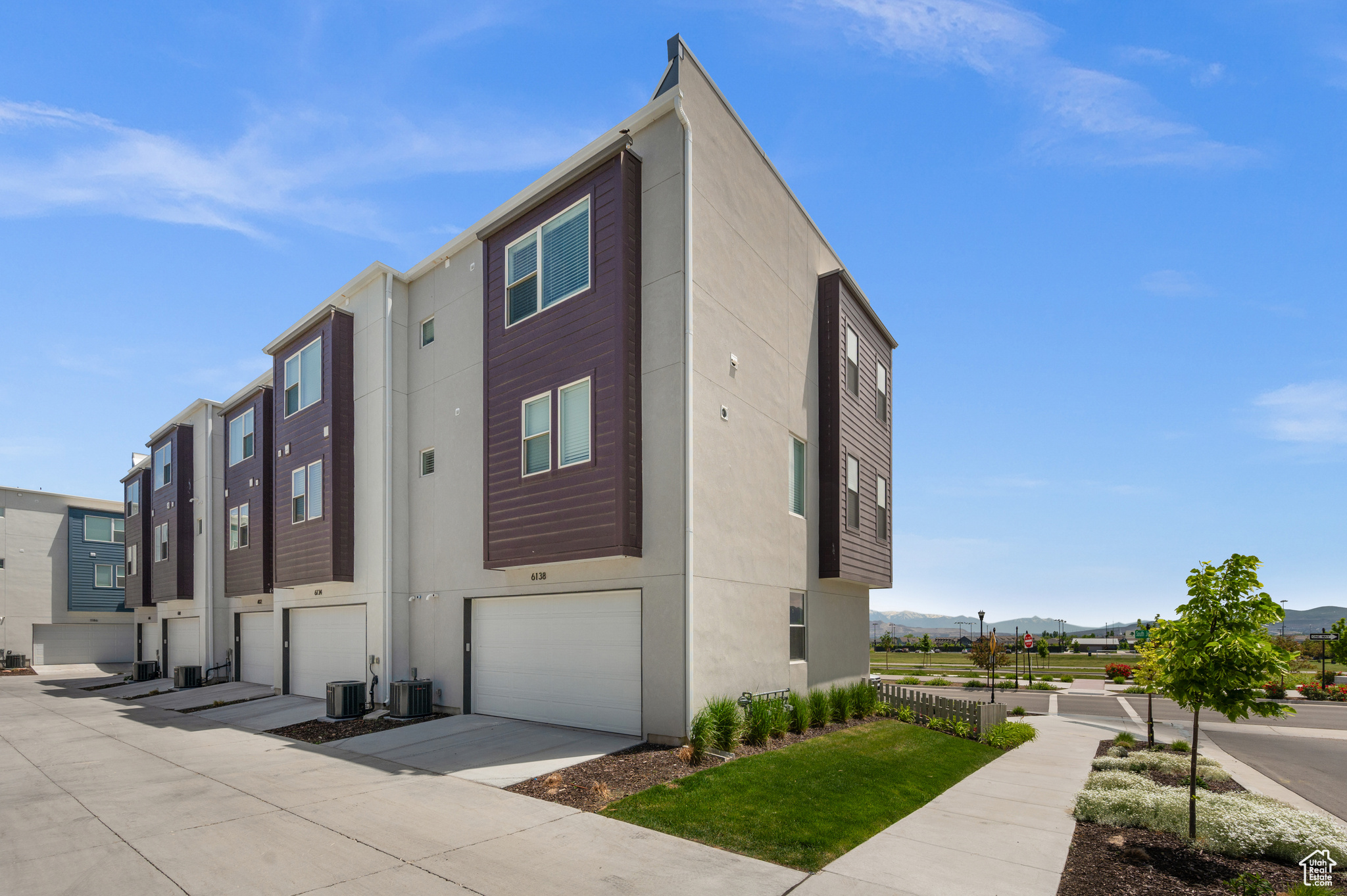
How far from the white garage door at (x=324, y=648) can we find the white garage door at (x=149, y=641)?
19.5m

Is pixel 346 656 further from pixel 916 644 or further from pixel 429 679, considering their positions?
pixel 916 644

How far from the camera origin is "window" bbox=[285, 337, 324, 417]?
71.3 feet

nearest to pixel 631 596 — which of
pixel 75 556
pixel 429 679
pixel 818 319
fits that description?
pixel 429 679

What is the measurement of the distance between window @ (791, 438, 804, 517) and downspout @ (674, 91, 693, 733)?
A: 523cm

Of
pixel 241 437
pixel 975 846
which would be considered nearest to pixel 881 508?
pixel 975 846

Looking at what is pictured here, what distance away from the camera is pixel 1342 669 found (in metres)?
55.1

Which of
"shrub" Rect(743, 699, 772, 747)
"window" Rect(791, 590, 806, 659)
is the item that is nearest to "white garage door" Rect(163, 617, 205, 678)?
"window" Rect(791, 590, 806, 659)

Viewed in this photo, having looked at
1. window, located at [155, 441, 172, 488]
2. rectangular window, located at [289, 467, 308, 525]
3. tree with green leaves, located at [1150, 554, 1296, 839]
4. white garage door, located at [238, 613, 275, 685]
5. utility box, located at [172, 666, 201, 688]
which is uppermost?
window, located at [155, 441, 172, 488]

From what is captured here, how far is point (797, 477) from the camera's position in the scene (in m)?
17.8

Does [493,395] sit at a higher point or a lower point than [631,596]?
higher

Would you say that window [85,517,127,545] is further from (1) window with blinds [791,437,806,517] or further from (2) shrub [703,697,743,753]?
(2) shrub [703,697,743,753]

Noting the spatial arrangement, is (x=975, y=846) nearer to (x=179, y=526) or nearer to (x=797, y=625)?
(x=797, y=625)

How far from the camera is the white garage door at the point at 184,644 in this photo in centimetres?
3166

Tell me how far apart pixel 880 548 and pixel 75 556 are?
1862 inches
